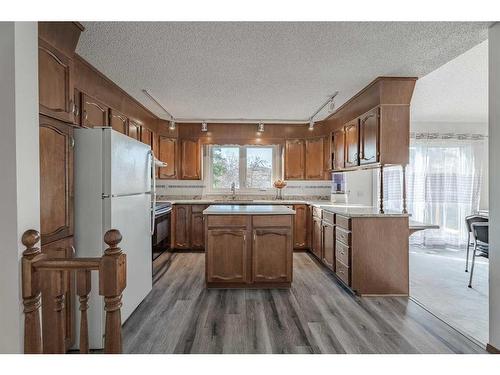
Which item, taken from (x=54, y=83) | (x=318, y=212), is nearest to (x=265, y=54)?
(x=54, y=83)

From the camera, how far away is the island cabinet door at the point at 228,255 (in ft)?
11.1

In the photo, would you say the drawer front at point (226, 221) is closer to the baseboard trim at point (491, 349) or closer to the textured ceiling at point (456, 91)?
the baseboard trim at point (491, 349)

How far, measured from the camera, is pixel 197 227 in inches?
206

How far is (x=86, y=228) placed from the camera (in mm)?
2215

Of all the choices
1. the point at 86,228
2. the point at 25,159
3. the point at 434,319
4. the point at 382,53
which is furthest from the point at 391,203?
the point at 25,159

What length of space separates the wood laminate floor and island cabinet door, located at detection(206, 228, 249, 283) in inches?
6.8

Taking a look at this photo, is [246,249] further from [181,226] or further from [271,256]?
[181,226]

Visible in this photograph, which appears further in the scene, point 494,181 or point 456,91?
point 456,91

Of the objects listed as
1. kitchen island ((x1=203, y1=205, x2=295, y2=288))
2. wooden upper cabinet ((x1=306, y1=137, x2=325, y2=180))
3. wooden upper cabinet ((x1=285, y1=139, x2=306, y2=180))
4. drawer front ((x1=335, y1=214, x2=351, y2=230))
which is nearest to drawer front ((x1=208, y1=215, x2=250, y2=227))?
kitchen island ((x1=203, y1=205, x2=295, y2=288))

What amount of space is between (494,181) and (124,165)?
9.03 feet

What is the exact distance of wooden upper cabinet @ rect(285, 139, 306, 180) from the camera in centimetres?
563

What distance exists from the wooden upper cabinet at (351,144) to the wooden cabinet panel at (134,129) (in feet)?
9.78

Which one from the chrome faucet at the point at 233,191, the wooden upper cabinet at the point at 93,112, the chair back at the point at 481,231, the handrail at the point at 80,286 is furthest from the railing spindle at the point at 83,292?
the chrome faucet at the point at 233,191

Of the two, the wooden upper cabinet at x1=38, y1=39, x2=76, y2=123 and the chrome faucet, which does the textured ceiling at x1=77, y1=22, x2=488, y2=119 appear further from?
the chrome faucet
